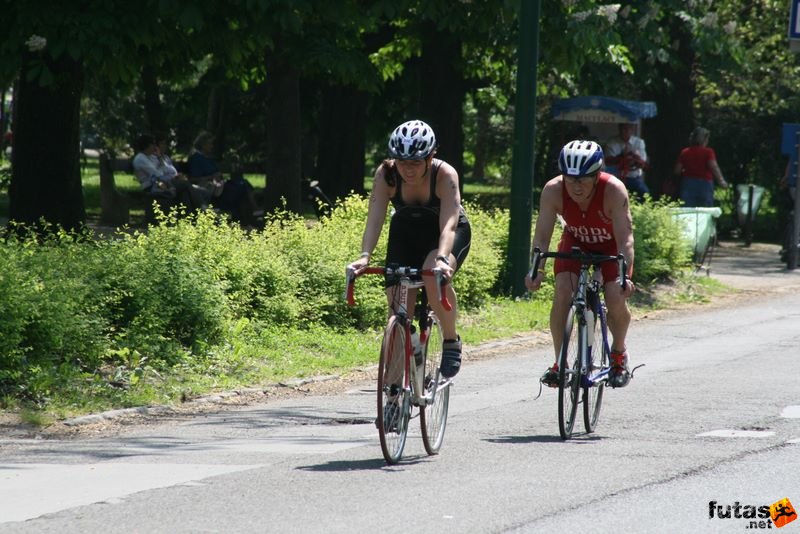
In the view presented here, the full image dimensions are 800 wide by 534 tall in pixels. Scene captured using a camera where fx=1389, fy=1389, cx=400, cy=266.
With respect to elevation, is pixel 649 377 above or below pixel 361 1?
below

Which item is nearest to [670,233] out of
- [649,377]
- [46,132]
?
[649,377]

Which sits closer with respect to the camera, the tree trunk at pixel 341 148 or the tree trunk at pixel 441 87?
the tree trunk at pixel 441 87

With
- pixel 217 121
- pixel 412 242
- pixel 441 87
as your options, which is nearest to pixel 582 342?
pixel 412 242

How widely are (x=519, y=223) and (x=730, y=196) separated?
550 inches

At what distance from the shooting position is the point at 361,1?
58.5 ft

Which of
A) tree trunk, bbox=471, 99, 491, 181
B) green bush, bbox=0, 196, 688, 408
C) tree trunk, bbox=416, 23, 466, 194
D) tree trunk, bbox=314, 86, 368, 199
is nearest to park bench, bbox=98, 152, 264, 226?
tree trunk, bbox=416, 23, 466, 194

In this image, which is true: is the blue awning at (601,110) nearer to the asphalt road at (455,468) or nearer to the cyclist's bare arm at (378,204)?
the asphalt road at (455,468)

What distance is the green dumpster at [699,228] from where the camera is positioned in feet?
58.1

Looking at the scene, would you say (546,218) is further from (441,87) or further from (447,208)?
(441,87)

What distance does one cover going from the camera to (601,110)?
2200 centimetres

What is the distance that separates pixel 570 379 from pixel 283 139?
563 inches

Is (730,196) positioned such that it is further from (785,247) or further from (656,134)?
→ (785,247)

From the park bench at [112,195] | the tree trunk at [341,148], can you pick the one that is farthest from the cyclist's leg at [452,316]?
the tree trunk at [341,148]

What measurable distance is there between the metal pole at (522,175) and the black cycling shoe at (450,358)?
694 centimetres
